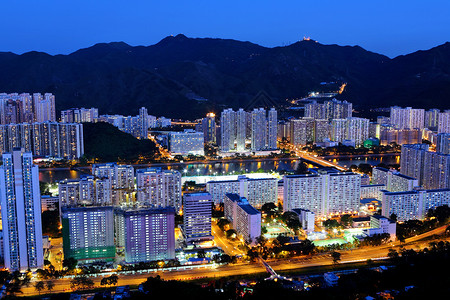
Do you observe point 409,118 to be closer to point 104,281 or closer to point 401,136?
point 401,136

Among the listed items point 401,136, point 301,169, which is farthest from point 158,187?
point 401,136

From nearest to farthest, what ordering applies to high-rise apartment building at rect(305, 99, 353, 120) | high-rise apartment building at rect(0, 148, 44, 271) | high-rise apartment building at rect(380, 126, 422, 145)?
high-rise apartment building at rect(0, 148, 44, 271) → high-rise apartment building at rect(380, 126, 422, 145) → high-rise apartment building at rect(305, 99, 353, 120)

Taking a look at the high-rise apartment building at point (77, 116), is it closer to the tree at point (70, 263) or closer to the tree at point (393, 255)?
the tree at point (70, 263)

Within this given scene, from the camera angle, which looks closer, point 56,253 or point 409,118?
point 56,253

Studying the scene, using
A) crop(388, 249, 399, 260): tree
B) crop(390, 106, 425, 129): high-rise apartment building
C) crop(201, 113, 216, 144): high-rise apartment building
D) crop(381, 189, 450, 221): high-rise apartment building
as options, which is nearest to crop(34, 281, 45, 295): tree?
crop(388, 249, 399, 260): tree

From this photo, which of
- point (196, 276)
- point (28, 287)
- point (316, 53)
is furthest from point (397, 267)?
point (316, 53)

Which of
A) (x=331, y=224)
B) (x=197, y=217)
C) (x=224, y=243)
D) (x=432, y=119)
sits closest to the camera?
(x=197, y=217)

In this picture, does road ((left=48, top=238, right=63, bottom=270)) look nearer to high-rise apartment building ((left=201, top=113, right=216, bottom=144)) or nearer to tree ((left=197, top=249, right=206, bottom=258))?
tree ((left=197, top=249, right=206, bottom=258))
